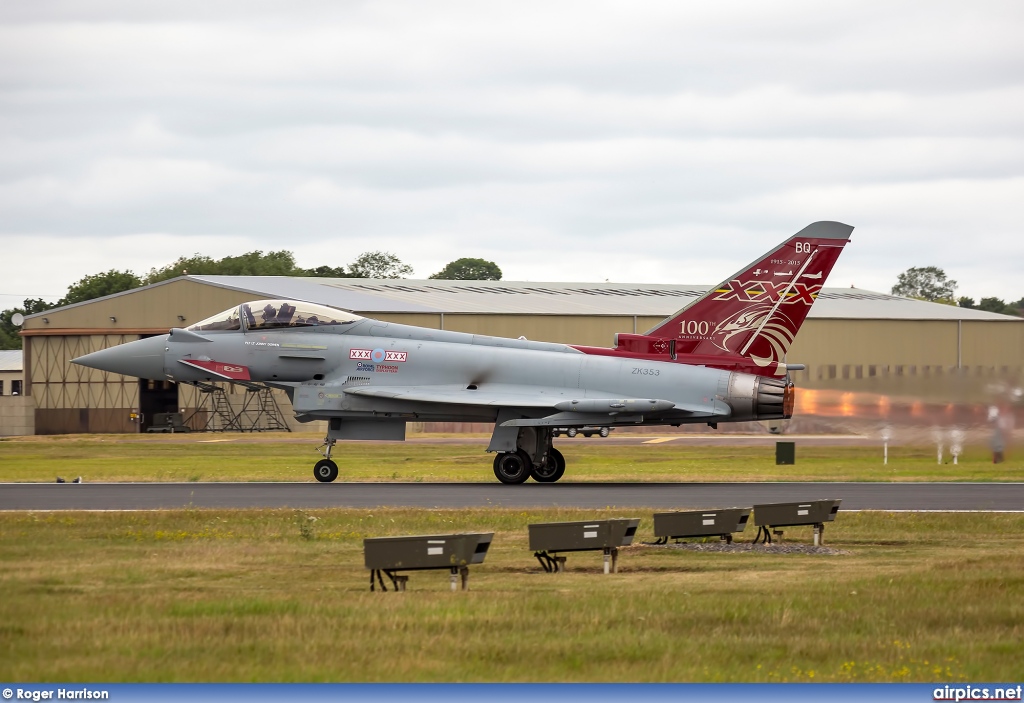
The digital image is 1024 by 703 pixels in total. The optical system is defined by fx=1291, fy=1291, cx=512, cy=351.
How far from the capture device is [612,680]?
10.1 m

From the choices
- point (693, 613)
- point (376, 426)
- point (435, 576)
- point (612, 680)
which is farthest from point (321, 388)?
point (612, 680)

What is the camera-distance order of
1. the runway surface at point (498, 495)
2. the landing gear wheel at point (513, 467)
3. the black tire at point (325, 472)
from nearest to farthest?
1. the runway surface at point (498, 495)
2. the landing gear wheel at point (513, 467)
3. the black tire at point (325, 472)

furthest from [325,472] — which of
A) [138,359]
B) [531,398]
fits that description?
[138,359]

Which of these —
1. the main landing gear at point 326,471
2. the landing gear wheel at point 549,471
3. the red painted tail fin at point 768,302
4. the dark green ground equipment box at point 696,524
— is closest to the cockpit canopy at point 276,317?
the main landing gear at point 326,471

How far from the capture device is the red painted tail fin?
98.0 ft

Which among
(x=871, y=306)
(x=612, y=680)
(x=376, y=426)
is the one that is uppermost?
(x=871, y=306)

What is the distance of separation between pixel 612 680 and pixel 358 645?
2.26m

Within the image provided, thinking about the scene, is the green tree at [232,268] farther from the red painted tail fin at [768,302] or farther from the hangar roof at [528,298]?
the red painted tail fin at [768,302]

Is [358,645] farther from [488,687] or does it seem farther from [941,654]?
[941,654]

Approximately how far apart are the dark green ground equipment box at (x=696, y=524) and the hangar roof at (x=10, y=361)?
287 feet

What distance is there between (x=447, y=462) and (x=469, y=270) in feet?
314

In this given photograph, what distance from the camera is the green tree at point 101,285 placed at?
12119 centimetres

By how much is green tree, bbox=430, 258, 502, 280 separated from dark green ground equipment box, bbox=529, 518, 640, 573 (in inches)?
4749

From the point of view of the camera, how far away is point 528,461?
29641mm
